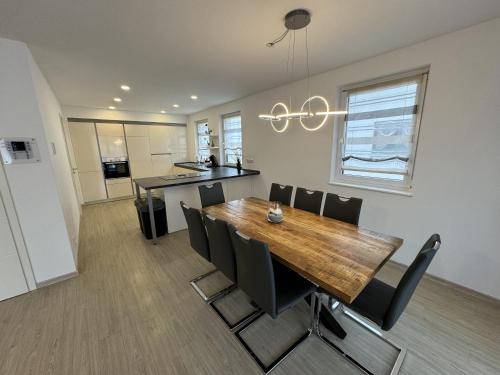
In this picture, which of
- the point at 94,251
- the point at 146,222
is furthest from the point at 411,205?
the point at 94,251

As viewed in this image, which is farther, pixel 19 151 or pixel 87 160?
pixel 87 160

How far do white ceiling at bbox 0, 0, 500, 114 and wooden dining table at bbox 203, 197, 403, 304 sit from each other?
177 centimetres

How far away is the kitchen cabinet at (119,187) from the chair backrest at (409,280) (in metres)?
6.23

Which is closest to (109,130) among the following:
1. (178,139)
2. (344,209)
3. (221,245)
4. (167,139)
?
(167,139)

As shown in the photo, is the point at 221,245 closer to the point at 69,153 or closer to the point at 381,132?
the point at 381,132

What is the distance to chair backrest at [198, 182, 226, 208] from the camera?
108 inches

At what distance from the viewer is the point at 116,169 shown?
5.42 metres

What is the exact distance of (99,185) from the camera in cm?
522

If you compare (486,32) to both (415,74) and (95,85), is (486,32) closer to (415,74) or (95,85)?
(415,74)

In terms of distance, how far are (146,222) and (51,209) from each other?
1.20m

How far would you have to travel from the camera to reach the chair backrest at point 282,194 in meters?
2.75

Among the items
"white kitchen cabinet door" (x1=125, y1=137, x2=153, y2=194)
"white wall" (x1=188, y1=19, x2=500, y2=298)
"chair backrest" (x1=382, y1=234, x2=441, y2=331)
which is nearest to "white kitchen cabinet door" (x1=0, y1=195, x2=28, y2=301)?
"chair backrest" (x1=382, y1=234, x2=441, y2=331)

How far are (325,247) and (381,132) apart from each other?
6.12ft

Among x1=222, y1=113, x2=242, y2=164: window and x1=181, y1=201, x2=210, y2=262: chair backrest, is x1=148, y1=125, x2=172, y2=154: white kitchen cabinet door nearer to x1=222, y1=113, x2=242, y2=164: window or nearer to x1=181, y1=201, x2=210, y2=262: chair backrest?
x1=222, y1=113, x2=242, y2=164: window
